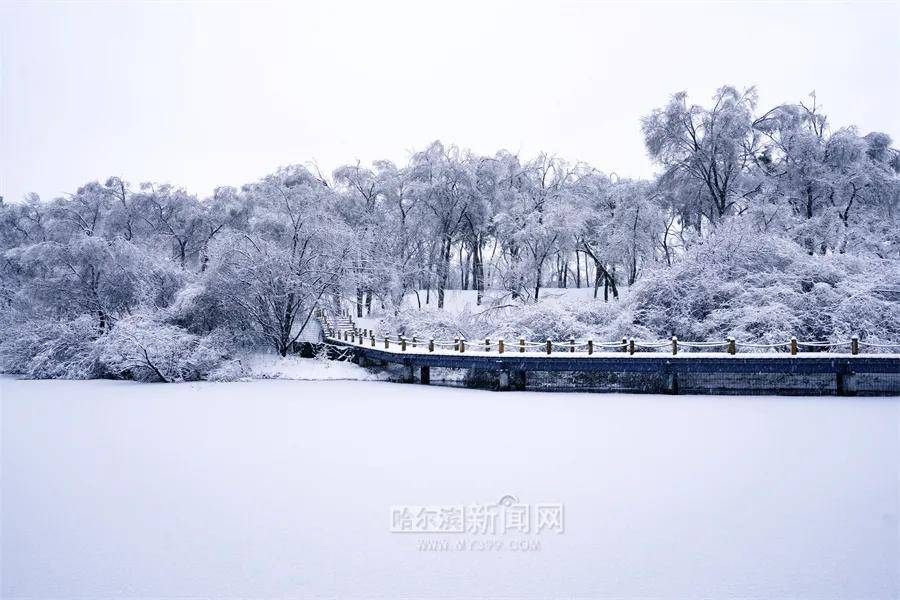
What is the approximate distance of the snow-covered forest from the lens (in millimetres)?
24234

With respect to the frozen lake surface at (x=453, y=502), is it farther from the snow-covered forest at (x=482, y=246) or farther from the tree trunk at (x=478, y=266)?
the tree trunk at (x=478, y=266)

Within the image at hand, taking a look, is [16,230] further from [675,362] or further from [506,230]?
[675,362]

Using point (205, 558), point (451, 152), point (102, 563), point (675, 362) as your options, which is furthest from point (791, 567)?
point (451, 152)

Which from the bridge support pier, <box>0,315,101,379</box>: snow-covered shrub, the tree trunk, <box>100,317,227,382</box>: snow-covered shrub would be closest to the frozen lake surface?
the bridge support pier

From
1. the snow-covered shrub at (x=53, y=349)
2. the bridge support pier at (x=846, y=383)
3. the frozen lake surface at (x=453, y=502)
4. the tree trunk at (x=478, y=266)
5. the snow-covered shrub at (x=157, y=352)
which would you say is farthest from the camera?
the tree trunk at (x=478, y=266)

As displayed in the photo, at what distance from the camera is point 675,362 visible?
19.7 meters

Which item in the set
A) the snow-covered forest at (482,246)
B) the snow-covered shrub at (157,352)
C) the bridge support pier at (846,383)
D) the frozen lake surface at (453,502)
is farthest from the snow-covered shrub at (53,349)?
the bridge support pier at (846,383)

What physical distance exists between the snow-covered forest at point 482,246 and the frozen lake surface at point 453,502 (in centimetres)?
879

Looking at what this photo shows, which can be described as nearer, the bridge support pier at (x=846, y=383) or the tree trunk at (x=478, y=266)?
the bridge support pier at (x=846, y=383)

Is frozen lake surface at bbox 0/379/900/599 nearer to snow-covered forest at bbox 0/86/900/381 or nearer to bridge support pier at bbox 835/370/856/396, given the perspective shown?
bridge support pier at bbox 835/370/856/396

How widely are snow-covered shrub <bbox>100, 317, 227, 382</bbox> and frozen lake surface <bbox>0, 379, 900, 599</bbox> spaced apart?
8.29 m

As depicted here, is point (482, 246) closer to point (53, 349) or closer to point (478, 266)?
point (478, 266)

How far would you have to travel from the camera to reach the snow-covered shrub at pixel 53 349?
86.4ft

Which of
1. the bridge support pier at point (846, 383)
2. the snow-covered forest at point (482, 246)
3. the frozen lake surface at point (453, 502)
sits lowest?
the frozen lake surface at point (453, 502)
